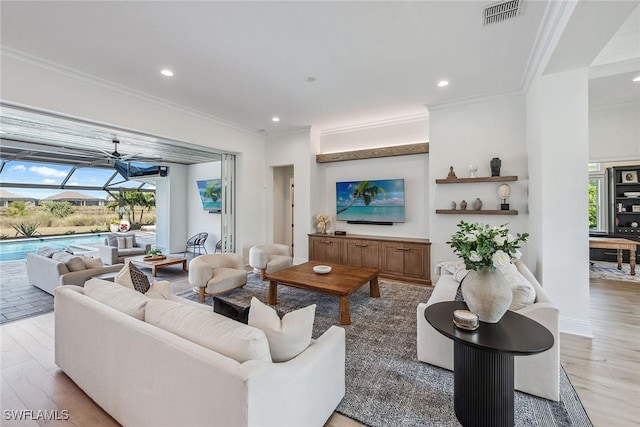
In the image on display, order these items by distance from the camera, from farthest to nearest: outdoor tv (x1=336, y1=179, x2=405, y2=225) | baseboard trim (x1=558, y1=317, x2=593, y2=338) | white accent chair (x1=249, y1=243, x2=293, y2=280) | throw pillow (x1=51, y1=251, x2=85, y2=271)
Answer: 1. outdoor tv (x1=336, y1=179, x2=405, y2=225)
2. white accent chair (x1=249, y1=243, x2=293, y2=280)
3. throw pillow (x1=51, y1=251, x2=85, y2=271)
4. baseboard trim (x1=558, y1=317, x2=593, y2=338)

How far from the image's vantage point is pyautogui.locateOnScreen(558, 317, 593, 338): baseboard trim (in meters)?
2.83

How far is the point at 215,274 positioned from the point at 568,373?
4.11 metres

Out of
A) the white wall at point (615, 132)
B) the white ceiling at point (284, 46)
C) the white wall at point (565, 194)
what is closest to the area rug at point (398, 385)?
the white wall at point (565, 194)

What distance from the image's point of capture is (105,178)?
9430 millimetres

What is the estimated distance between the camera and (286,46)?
2.81 m

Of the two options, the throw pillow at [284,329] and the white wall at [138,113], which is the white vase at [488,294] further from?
the white wall at [138,113]

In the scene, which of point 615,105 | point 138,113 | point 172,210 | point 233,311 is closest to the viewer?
point 233,311

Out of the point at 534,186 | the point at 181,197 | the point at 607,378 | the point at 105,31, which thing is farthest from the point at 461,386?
the point at 181,197

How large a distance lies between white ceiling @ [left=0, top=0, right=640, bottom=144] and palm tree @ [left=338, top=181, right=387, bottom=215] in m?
1.77

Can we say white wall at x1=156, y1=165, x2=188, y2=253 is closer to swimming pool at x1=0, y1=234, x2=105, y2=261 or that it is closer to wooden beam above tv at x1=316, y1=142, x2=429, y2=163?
swimming pool at x1=0, y1=234, x2=105, y2=261

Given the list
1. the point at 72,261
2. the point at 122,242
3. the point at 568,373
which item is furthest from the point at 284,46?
the point at 122,242

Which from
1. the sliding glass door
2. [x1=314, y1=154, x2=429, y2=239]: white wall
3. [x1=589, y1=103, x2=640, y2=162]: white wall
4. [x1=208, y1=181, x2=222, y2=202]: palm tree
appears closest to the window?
[x1=589, y1=103, x2=640, y2=162]: white wall

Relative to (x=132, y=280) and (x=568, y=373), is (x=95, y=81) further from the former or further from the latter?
(x=568, y=373)

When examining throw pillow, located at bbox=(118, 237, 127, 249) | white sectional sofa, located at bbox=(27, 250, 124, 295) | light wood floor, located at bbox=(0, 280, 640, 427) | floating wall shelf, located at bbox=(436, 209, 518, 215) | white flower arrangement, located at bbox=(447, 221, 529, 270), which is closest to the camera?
white flower arrangement, located at bbox=(447, 221, 529, 270)
